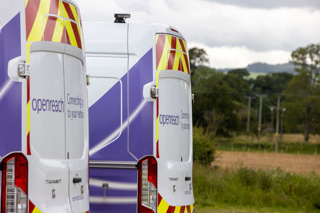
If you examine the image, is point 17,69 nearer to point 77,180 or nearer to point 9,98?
point 9,98

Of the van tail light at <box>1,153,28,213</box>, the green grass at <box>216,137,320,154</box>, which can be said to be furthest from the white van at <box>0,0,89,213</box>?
the green grass at <box>216,137,320,154</box>

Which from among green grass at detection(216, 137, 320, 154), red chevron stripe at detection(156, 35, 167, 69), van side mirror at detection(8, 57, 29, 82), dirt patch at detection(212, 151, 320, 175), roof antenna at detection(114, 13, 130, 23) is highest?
roof antenna at detection(114, 13, 130, 23)

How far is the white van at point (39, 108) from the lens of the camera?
4797mm

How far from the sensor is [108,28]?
293 inches

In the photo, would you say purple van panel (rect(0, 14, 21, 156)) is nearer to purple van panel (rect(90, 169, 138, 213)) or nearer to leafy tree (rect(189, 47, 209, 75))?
purple van panel (rect(90, 169, 138, 213))

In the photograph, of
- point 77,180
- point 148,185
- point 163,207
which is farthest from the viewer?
point 163,207

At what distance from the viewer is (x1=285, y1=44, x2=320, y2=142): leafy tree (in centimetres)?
9294

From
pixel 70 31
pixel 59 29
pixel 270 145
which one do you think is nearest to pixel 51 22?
pixel 59 29

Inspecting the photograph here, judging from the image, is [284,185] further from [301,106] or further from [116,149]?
[301,106]

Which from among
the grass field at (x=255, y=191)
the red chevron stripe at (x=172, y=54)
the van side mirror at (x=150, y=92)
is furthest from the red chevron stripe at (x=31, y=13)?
the grass field at (x=255, y=191)

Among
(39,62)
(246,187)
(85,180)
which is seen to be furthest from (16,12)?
(246,187)

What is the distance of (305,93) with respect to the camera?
95438 millimetres

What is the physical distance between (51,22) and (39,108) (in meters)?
0.70

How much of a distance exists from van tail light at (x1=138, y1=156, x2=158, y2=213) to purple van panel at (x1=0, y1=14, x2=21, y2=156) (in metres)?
2.35
